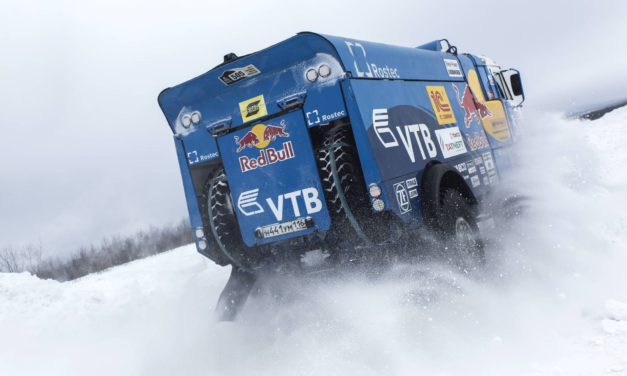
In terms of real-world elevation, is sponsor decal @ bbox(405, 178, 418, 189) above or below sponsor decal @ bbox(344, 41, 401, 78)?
below

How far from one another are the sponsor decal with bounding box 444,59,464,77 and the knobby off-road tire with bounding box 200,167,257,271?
11.5 ft

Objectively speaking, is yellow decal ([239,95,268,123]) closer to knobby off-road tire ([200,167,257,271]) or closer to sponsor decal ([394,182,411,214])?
knobby off-road tire ([200,167,257,271])

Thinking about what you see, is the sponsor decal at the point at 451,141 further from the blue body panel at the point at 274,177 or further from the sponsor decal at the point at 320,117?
the blue body panel at the point at 274,177

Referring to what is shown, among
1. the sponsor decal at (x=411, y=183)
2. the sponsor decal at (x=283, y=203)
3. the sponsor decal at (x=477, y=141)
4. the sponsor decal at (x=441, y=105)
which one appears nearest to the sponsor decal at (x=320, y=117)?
the sponsor decal at (x=283, y=203)

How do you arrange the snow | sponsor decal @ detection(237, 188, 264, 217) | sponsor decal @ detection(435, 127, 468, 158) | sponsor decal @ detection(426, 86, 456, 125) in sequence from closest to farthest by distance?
the snow → sponsor decal @ detection(237, 188, 264, 217) → sponsor decal @ detection(435, 127, 468, 158) → sponsor decal @ detection(426, 86, 456, 125)

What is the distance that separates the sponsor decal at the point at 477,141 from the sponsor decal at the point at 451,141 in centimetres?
27

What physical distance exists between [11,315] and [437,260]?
6981 millimetres

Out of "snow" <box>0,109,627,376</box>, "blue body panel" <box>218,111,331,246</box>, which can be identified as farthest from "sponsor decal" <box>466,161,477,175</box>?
"blue body panel" <box>218,111,331,246</box>

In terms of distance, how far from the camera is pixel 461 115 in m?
6.86

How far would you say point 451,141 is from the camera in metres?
6.28

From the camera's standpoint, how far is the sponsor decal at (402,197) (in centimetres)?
477

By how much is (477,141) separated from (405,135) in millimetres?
2299

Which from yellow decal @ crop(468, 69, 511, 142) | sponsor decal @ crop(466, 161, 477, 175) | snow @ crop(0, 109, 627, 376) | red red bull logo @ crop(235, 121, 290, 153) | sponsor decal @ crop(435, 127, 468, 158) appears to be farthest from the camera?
yellow decal @ crop(468, 69, 511, 142)

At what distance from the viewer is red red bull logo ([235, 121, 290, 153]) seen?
16.8ft
